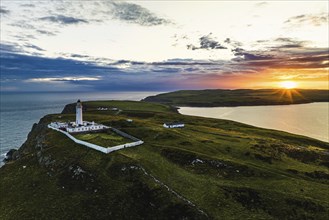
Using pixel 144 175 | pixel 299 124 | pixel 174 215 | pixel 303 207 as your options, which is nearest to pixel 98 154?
pixel 144 175

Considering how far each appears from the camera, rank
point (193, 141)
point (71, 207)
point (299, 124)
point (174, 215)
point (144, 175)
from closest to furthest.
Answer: point (174, 215) < point (71, 207) < point (144, 175) < point (193, 141) < point (299, 124)

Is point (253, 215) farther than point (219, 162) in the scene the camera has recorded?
No

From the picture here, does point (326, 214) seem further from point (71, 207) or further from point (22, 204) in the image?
point (22, 204)

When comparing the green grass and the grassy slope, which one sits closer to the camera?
the grassy slope

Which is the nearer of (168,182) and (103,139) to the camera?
(168,182)

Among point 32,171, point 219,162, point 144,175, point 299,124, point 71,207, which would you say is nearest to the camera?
point 71,207

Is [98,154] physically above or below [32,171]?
above

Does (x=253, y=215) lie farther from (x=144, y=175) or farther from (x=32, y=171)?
(x=32, y=171)

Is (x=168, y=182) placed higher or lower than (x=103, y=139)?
lower
